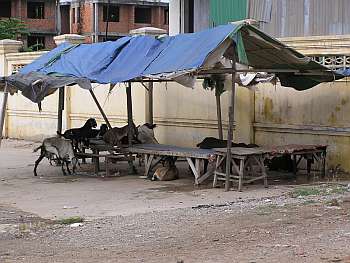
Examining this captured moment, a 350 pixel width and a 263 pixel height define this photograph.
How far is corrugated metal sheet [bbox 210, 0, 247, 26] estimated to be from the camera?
19.2 metres

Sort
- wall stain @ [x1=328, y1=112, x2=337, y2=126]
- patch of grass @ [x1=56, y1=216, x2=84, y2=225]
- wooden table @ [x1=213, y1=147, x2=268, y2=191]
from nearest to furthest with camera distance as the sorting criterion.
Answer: patch of grass @ [x1=56, y1=216, x2=84, y2=225] < wooden table @ [x1=213, y1=147, x2=268, y2=191] < wall stain @ [x1=328, y1=112, x2=337, y2=126]

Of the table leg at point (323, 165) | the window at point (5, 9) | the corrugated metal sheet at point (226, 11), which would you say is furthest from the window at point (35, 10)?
the table leg at point (323, 165)

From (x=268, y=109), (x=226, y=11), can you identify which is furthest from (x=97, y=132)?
(x=226, y=11)

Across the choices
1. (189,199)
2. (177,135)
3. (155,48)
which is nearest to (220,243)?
(189,199)

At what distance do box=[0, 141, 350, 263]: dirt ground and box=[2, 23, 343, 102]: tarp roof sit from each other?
2.01m

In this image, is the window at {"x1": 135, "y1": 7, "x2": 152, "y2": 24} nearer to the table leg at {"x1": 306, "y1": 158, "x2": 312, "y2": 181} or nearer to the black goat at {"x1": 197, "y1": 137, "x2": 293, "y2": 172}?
the black goat at {"x1": 197, "y1": 137, "x2": 293, "y2": 172}

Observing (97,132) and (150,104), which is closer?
(97,132)

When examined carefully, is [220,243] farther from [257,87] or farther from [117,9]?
[117,9]

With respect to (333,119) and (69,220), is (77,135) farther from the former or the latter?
(69,220)

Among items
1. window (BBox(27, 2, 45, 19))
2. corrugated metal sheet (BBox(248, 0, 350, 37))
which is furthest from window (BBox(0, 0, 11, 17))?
corrugated metal sheet (BBox(248, 0, 350, 37))

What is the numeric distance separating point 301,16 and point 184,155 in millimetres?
6404

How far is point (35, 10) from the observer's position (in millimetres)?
55375

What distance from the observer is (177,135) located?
1834 cm

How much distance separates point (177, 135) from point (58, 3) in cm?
4002
